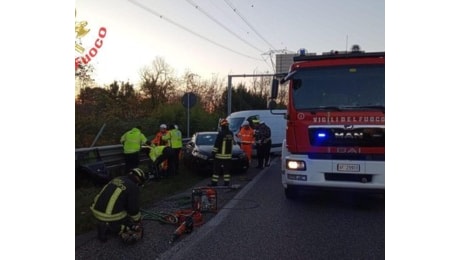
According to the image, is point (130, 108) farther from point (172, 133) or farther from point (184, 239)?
point (184, 239)

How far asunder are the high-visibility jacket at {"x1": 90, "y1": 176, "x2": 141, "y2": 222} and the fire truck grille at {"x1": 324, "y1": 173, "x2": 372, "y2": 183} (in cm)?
317

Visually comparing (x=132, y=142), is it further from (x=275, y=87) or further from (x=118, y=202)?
(x=118, y=202)

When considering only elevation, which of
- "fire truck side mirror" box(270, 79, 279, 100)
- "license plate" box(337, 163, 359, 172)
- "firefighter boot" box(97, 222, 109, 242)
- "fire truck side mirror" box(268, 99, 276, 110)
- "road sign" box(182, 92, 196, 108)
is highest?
"road sign" box(182, 92, 196, 108)

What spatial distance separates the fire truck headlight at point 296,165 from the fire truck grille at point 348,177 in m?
0.37

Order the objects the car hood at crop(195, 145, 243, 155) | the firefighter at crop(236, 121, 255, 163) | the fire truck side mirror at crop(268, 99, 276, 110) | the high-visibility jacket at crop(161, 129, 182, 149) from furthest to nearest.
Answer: the firefighter at crop(236, 121, 255, 163)
the high-visibility jacket at crop(161, 129, 182, 149)
the car hood at crop(195, 145, 243, 155)
the fire truck side mirror at crop(268, 99, 276, 110)

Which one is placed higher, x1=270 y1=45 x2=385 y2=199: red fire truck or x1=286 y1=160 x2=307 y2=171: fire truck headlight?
A: x1=270 y1=45 x2=385 y2=199: red fire truck

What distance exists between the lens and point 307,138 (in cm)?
677

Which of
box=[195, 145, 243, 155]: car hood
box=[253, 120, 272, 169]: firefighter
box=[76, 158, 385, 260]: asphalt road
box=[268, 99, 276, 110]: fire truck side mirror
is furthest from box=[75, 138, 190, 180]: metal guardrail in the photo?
box=[268, 99, 276, 110]: fire truck side mirror

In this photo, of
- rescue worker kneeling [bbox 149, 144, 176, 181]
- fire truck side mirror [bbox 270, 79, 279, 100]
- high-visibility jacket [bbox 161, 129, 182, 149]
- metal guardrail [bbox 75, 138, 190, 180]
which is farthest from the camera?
high-visibility jacket [bbox 161, 129, 182, 149]

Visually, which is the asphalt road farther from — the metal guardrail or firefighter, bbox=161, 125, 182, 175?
firefighter, bbox=161, 125, 182, 175

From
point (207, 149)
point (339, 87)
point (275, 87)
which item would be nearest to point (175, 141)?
point (207, 149)

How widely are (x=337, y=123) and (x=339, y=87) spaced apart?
0.64m

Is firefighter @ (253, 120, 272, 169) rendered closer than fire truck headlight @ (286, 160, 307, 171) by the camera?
No

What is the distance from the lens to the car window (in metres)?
12.4
